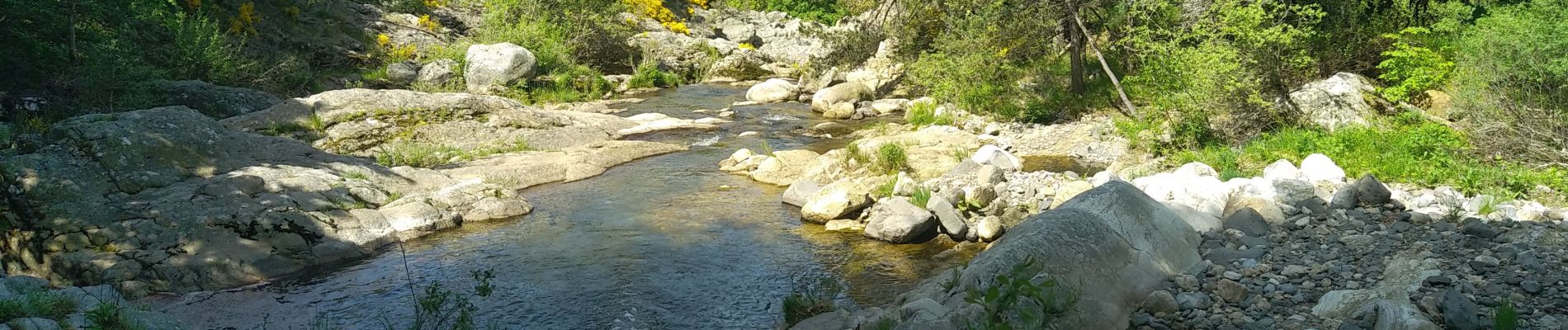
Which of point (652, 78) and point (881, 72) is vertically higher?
point (881, 72)

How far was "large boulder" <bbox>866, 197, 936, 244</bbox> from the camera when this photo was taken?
34.5ft

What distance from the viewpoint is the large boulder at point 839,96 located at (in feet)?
79.8

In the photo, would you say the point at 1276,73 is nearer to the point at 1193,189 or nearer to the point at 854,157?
the point at 1193,189

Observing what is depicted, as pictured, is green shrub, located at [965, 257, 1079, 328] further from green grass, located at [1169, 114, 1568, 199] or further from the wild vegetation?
the wild vegetation

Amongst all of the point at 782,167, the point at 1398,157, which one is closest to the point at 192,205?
the point at 782,167

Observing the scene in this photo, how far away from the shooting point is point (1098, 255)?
23.0ft

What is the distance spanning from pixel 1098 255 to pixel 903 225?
3.69 m

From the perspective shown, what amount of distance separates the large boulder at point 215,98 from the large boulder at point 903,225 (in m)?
12.5

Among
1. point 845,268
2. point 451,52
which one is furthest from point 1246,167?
point 451,52

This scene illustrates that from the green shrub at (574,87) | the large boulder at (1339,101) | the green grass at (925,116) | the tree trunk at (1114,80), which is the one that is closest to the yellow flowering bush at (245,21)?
the green shrub at (574,87)

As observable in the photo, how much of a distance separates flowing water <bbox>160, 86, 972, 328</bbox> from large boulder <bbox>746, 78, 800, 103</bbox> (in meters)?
13.1

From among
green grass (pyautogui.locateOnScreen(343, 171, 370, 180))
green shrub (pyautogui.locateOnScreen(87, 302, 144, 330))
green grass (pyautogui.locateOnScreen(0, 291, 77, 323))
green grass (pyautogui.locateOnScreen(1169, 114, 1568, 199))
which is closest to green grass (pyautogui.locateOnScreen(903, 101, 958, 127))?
green grass (pyautogui.locateOnScreen(1169, 114, 1568, 199))

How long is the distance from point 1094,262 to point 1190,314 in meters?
0.80

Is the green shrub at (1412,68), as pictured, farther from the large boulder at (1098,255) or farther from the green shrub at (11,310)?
the green shrub at (11,310)
